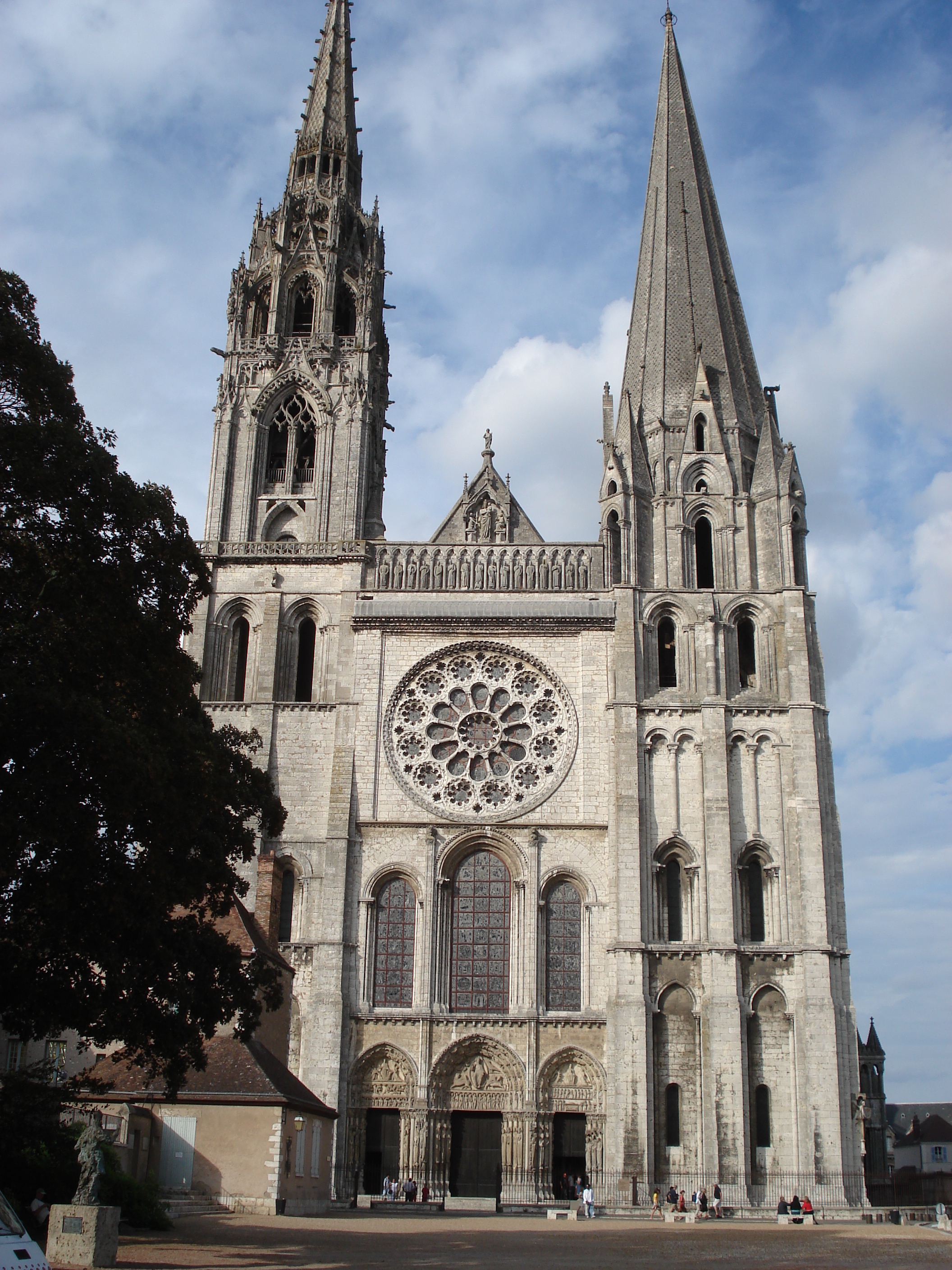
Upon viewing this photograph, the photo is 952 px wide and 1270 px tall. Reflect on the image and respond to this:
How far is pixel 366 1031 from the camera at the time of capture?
91.2ft

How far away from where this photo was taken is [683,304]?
36.5 meters

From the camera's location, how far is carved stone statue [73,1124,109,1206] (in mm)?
12531

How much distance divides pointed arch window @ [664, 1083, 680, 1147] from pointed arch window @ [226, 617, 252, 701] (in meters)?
13.7

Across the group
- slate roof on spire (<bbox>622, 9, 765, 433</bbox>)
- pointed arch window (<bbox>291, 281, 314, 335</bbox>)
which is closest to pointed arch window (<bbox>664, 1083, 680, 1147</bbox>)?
slate roof on spire (<bbox>622, 9, 765, 433</bbox>)

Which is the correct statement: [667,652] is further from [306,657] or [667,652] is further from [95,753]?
[95,753]

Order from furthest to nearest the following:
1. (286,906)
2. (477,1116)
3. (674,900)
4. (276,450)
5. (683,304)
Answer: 1. (683,304)
2. (276,450)
3. (286,906)
4. (674,900)
5. (477,1116)

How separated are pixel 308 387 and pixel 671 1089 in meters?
20.5

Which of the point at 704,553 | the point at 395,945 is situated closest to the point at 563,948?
the point at 395,945

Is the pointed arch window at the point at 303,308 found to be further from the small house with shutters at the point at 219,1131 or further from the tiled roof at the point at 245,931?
the small house with shutters at the point at 219,1131

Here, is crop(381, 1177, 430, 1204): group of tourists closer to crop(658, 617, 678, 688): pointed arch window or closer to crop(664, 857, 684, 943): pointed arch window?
crop(664, 857, 684, 943): pointed arch window

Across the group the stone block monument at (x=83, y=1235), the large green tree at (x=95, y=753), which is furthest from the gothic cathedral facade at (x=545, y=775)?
the stone block monument at (x=83, y=1235)

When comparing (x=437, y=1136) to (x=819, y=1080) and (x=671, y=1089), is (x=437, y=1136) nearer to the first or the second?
(x=671, y=1089)

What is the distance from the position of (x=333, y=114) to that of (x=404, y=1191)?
31918 millimetres

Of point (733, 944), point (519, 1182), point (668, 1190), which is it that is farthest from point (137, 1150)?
point (733, 944)
